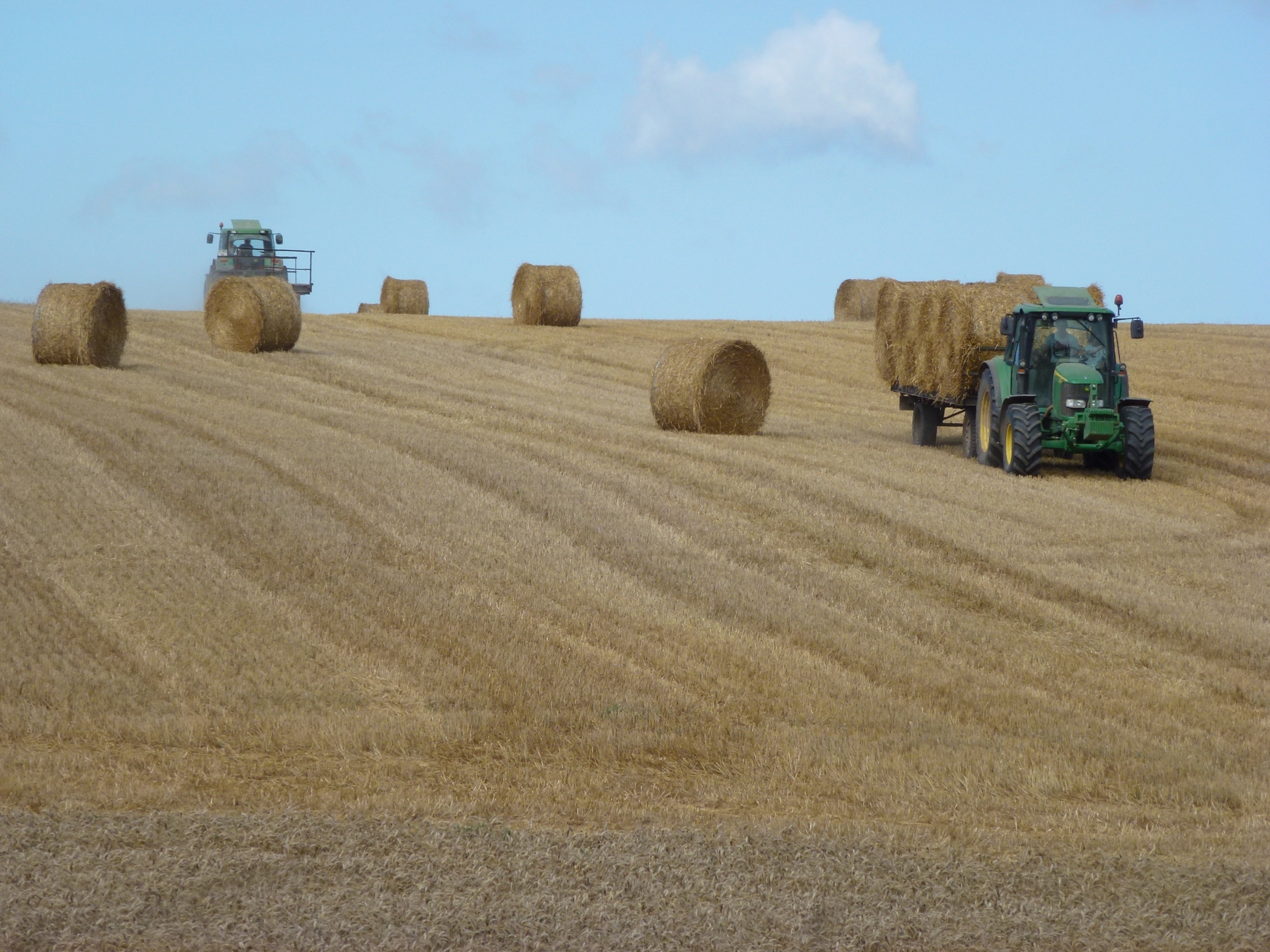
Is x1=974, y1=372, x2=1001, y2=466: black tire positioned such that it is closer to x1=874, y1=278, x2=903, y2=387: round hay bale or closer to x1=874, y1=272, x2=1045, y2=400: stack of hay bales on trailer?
x1=874, y1=272, x2=1045, y2=400: stack of hay bales on trailer

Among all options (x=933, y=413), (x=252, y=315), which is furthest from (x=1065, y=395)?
(x=252, y=315)

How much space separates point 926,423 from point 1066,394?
328 cm

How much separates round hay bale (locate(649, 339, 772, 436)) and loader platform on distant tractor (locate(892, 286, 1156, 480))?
2.67 m

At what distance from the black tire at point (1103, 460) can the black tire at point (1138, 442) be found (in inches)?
17.7

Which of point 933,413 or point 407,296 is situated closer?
point 933,413

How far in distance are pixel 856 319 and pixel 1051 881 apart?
2973cm

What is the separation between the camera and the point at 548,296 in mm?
29156

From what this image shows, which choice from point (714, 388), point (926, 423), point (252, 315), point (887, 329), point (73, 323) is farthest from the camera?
point (252, 315)

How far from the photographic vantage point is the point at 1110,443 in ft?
48.2

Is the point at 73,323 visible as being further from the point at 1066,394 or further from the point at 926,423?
the point at 1066,394

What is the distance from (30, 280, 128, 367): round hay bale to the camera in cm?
1892

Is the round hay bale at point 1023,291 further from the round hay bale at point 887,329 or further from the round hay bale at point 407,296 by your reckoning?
the round hay bale at point 407,296

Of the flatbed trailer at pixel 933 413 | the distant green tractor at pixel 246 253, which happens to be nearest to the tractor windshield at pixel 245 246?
the distant green tractor at pixel 246 253

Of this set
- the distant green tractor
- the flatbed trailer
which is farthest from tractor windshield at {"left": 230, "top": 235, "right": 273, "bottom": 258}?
the flatbed trailer
